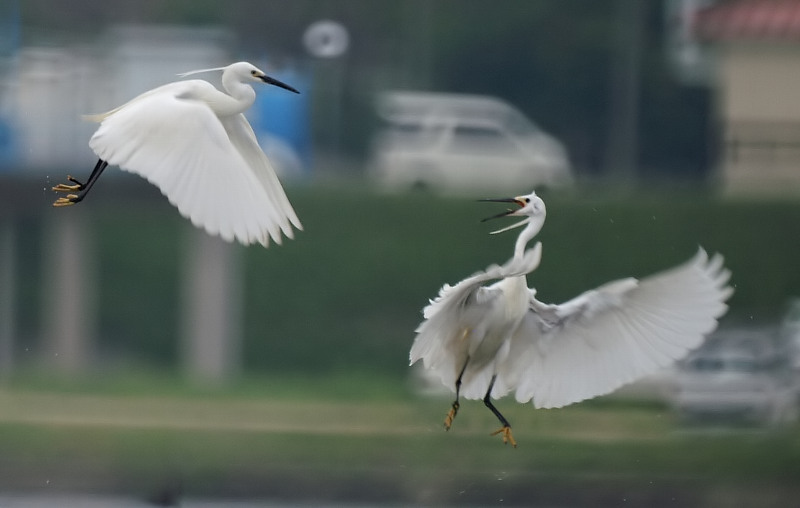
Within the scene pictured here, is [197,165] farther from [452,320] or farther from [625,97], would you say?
[625,97]

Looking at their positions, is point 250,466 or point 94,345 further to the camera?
point 94,345

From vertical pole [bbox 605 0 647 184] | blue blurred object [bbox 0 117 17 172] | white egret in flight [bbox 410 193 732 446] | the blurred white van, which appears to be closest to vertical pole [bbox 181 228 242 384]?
the blurred white van

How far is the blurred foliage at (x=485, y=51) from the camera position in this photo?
17375 millimetres

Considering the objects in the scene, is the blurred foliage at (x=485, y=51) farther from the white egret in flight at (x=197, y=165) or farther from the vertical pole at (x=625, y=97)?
the white egret in flight at (x=197, y=165)

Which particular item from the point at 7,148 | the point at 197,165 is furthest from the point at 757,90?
the point at 197,165

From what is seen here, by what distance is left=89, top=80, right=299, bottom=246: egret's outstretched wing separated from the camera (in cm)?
683

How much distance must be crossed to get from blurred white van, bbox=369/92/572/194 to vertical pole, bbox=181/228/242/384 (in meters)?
1.84

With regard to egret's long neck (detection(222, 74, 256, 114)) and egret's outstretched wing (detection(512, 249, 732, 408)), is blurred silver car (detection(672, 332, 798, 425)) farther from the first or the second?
egret's long neck (detection(222, 74, 256, 114))

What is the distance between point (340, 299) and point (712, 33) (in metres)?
4.84

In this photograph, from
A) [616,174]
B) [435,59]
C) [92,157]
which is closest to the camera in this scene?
[92,157]

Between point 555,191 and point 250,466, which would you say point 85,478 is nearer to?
point 250,466

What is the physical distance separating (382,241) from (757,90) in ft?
13.8

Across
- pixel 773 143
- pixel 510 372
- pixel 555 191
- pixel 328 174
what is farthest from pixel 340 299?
pixel 510 372

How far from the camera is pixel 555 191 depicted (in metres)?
16.4
